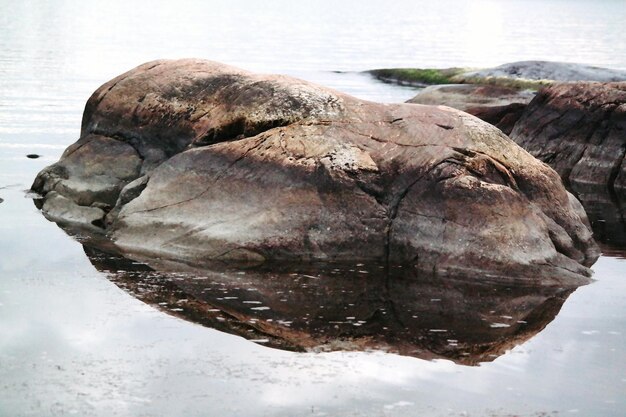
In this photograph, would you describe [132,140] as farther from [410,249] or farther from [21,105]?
[21,105]

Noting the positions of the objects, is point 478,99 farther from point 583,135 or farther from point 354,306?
point 354,306

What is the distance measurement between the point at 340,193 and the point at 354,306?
2.48m

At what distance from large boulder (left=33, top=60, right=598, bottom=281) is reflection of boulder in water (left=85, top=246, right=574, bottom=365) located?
0.52 m

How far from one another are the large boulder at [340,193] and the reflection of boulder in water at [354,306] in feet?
1.71

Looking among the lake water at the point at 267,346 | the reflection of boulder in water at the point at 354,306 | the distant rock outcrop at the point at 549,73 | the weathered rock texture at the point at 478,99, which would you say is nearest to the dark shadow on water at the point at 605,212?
the lake water at the point at 267,346

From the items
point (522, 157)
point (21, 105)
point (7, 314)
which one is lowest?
point (21, 105)

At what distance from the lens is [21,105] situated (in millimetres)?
33344

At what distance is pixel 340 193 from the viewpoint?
47.2 feet

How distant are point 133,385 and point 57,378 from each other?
0.68 m

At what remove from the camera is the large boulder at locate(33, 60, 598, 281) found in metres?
14.0

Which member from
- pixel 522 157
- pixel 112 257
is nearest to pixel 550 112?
pixel 522 157

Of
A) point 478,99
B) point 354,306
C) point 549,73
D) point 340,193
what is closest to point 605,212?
point 340,193

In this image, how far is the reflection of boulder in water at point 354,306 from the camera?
11.0m

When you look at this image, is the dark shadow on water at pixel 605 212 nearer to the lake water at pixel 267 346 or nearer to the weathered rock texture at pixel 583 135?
the weathered rock texture at pixel 583 135
